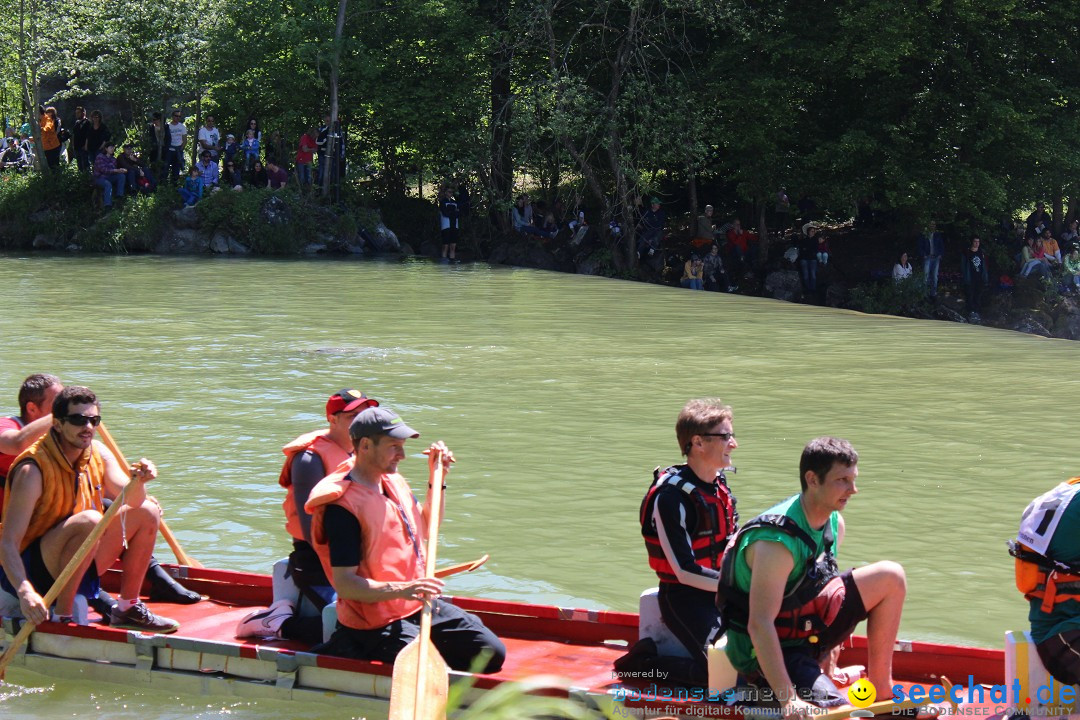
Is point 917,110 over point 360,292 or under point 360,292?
over

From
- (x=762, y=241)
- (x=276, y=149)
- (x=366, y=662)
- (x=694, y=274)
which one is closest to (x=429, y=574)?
(x=366, y=662)

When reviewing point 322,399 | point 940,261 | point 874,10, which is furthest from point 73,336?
point 940,261

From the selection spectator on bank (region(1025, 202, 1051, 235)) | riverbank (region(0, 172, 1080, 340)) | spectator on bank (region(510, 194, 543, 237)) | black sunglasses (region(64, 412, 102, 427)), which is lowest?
black sunglasses (region(64, 412, 102, 427))

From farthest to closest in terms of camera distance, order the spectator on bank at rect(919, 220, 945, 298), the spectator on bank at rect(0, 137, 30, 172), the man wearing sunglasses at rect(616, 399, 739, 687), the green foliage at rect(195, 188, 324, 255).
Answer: the spectator on bank at rect(0, 137, 30, 172) < the green foliage at rect(195, 188, 324, 255) < the spectator on bank at rect(919, 220, 945, 298) < the man wearing sunglasses at rect(616, 399, 739, 687)

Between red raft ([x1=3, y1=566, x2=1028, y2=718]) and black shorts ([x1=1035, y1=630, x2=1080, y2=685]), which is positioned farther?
red raft ([x1=3, y1=566, x2=1028, y2=718])

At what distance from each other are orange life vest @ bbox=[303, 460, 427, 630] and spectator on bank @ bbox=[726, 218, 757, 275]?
24.5 metres

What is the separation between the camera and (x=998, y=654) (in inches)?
236

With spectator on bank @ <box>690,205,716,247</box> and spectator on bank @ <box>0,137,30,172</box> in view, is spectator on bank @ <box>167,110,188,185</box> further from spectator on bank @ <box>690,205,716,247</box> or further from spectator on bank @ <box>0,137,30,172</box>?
spectator on bank @ <box>690,205,716,247</box>

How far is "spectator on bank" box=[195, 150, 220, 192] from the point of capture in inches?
1230

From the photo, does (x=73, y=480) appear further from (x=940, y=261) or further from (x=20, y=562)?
(x=940, y=261)

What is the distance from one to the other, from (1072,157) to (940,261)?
3.69m

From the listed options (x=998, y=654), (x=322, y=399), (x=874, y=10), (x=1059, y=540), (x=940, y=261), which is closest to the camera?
(x=1059, y=540)

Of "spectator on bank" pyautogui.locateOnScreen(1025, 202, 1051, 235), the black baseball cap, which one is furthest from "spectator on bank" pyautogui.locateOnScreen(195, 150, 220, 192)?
the black baseball cap

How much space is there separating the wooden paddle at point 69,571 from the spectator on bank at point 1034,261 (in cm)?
2434
